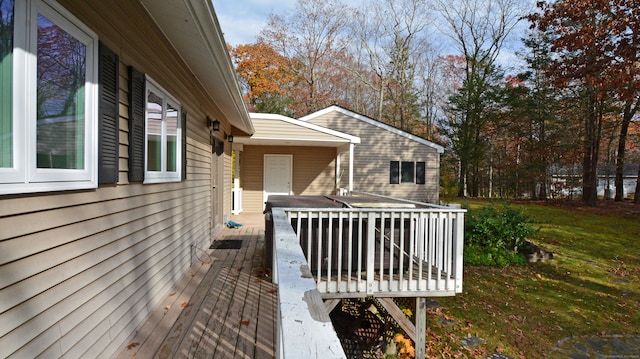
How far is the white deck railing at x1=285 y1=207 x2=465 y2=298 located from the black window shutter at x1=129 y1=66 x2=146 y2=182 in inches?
55.7

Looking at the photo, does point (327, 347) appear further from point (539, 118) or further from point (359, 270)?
point (539, 118)

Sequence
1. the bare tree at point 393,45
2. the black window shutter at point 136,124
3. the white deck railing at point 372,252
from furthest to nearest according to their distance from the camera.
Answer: the bare tree at point 393,45 < the white deck railing at point 372,252 < the black window shutter at point 136,124

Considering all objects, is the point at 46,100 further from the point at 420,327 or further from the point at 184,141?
the point at 420,327

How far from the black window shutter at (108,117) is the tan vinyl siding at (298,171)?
9210mm

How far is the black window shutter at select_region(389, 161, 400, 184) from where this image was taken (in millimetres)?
13570

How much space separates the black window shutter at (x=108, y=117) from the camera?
7.54 ft

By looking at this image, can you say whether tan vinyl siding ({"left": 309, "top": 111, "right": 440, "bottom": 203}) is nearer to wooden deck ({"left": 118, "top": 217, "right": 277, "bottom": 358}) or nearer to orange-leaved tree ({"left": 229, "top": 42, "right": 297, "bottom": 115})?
orange-leaved tree ({"left": 229, "top": 42, "right": 297, "bottom": 115})

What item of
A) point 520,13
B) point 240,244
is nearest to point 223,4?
point 240,244

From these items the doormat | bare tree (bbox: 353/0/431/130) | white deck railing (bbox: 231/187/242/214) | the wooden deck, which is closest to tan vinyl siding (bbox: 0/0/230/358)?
the wooden deck

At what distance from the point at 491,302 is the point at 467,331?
107 centimetres

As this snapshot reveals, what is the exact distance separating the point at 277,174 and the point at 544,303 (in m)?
8.42

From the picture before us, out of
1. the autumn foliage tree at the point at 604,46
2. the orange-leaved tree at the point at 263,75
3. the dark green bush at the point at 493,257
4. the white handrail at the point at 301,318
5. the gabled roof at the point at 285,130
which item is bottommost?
the dark green bush at the point at 493,257

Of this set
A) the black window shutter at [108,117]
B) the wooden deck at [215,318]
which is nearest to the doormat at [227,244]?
the wooden deck at [215,318]

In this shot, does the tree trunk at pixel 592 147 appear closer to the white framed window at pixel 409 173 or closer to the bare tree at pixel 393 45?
the white framed window at pixel 409 173
